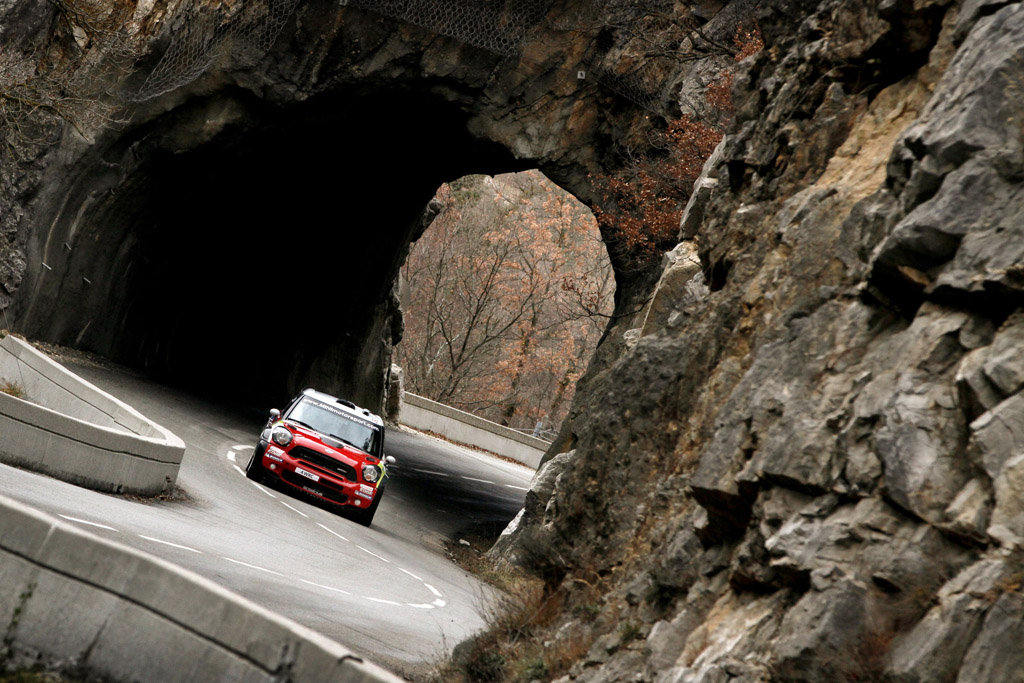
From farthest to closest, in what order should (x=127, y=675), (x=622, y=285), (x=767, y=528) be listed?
1. (x=622, y=285)
2. (x=767, y=528)
3. (x=127, y=675)

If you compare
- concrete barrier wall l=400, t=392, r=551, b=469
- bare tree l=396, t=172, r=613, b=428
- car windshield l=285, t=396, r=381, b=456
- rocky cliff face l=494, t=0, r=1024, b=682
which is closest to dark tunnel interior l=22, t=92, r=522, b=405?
concrete barrier wall l=400, t=392, r=551, b=469

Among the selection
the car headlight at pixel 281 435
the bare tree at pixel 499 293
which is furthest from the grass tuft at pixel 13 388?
the bare tree at pixel 499 293

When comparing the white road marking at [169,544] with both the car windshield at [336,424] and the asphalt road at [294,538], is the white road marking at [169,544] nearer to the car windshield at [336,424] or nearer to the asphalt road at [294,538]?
the asphalt road at [294,538]

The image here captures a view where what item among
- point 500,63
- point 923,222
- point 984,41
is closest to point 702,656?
point 923,222

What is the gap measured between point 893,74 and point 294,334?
98.6 feet

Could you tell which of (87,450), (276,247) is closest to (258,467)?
(87,450)

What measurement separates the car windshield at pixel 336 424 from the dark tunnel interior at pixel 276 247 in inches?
371

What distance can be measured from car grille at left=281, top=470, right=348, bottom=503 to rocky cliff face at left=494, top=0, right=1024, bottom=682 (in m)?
9.49

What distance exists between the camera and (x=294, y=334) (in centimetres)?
3666

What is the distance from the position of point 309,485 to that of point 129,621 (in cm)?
1295

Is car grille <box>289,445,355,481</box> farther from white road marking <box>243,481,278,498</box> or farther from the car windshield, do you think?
white road marking <box>243,481,278,498</box>

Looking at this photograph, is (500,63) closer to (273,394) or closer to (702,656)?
(273,394)

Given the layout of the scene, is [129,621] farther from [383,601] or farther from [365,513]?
[365,513]

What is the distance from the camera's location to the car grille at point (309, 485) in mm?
18953
